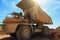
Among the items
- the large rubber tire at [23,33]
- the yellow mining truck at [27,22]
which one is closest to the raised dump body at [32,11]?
the yellow mining truck at [27,22]

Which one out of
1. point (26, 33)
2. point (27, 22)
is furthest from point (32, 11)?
point (26, 33)

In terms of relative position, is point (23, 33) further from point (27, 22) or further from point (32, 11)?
point (32, 11)

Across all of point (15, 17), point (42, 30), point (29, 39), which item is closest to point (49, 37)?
point (42, 30)

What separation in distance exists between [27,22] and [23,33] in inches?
47.4

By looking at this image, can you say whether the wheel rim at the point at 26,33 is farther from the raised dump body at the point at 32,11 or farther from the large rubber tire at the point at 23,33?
the raised dump body at the point at 32,11

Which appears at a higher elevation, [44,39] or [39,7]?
[39,7]

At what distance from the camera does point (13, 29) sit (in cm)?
1526

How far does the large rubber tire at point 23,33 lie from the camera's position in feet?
51.3

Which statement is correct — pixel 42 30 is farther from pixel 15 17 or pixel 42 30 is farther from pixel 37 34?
pixel 15 17

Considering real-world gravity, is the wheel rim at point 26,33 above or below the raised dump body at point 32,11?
below

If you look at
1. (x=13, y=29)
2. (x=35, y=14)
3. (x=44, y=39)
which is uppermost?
(x=35, y=14)

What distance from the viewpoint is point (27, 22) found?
53.8 ft

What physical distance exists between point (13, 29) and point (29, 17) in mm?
2281

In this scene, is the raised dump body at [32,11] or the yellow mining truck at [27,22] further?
the raised dump body at [32,11]
